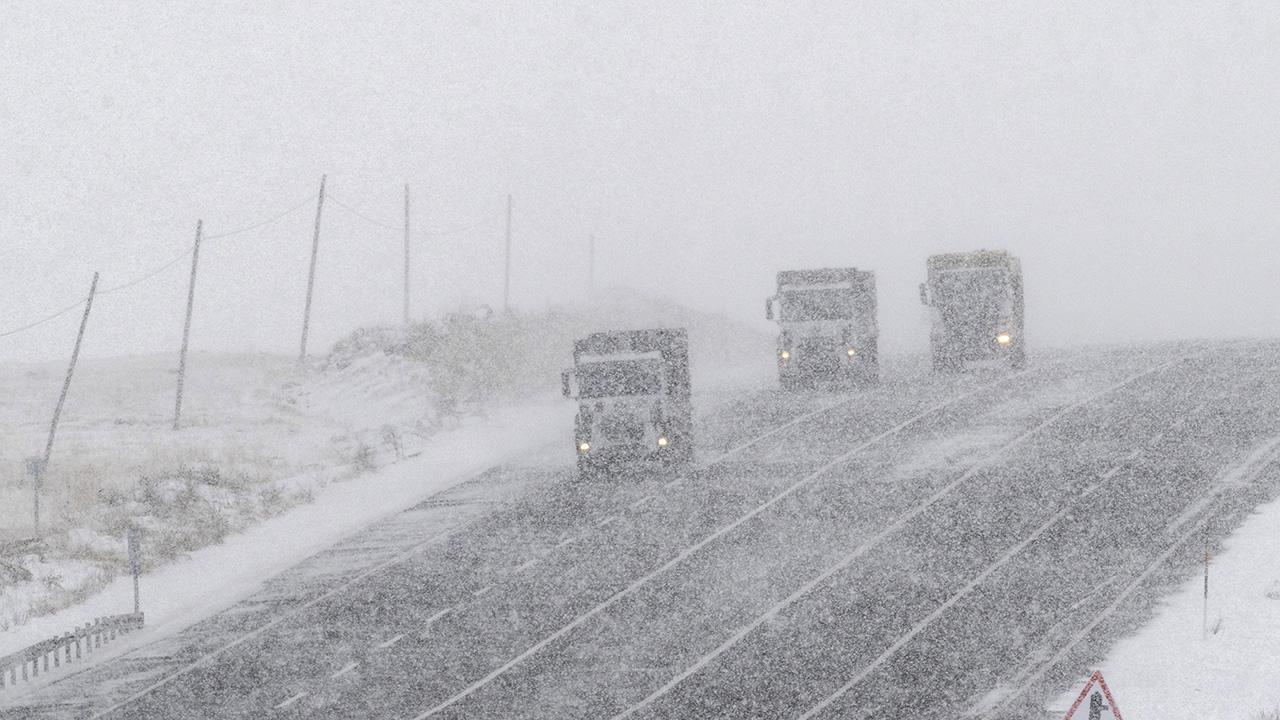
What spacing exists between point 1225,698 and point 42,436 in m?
43.0

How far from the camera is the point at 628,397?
32.6 metres

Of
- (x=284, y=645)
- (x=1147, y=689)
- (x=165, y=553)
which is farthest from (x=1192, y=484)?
(x=165, y=553)

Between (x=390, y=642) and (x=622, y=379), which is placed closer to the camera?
(x=390, y=642)

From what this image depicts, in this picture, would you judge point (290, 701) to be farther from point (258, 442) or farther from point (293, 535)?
point (258, 442)

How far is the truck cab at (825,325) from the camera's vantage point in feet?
144

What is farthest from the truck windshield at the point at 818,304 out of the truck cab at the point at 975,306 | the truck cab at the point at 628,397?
the truck cab at the point at 628,397

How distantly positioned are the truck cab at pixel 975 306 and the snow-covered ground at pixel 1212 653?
2161 centimetres

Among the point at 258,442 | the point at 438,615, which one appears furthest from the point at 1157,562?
the point at 258,442

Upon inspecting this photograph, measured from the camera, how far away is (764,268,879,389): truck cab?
4381 centimetres

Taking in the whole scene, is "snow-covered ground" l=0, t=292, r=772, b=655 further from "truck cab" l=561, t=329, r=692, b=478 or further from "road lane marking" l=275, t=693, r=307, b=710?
"road lane marking" l=275, t=693, r=307, b=710

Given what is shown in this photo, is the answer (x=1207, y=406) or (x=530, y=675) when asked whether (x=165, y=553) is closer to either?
(x=530, y=675)

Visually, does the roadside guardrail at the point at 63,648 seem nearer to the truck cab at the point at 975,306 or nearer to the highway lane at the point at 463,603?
the highway lane at the point at 463,603

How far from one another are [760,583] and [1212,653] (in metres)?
7.38

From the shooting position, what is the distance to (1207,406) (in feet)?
123
